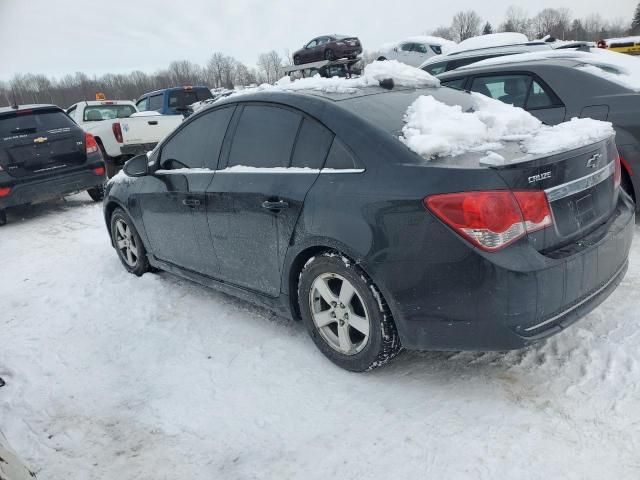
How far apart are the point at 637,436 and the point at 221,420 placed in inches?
79.4

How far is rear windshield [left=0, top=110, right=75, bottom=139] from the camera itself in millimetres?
7385

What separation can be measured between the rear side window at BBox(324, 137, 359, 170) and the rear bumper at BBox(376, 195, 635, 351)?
25.5 inches

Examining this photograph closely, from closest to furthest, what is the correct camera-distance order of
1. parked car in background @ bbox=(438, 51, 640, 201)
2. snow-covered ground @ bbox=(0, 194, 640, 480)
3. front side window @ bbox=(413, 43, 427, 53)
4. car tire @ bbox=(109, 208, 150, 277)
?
snow-covered ground @ bbox=(0, 194, 640, 480)
parked car in background @ bbox=(438, 51, 640, 201)
car tire @ bbox=(109, 208, 150, 277)
front side window @ bbox=(413, 43, 427, 53)

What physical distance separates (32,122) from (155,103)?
241 inches

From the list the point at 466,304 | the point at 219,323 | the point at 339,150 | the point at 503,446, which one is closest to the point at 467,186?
the point at 466,304

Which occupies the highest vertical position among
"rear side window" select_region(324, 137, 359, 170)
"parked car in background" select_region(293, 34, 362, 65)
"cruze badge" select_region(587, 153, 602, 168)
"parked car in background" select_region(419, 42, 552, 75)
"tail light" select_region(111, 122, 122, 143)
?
"parked car in background" select_region(293, 34, 362, 65)

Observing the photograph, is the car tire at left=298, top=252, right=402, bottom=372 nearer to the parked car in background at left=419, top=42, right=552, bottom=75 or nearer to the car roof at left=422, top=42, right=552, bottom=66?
the parked car in background at left=419, top=42, right=552, bottom=75

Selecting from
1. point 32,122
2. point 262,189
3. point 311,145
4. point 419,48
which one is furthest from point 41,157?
point 419,48

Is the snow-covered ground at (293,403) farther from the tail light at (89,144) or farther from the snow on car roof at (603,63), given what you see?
the tail light at (89,144)

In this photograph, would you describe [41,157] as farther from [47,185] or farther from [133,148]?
[133,148]

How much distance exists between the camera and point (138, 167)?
441 centimetres

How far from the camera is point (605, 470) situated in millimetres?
2076

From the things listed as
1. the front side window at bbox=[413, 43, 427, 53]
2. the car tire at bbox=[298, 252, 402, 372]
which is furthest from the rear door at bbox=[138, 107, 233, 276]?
the front side window at bbox=[413, 43, 427, 53]

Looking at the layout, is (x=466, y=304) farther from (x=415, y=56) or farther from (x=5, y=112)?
(x=415, y=56)
